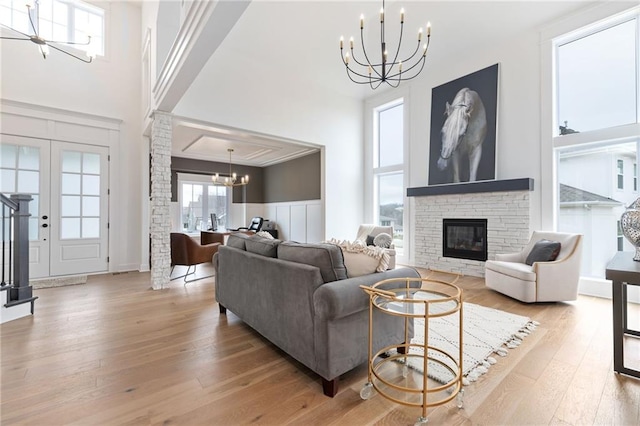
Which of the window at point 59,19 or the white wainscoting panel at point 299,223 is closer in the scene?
the window at point 59,19

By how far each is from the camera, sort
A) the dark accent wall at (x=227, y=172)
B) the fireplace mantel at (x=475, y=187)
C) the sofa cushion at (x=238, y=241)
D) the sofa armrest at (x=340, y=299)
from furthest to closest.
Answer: the dark accent wall at (x=227, y=172), the fireplace mantel at (x=475, y=187), the sofa cushion at (x=238, y=241), the sofa armrest at (x=340, y=299)

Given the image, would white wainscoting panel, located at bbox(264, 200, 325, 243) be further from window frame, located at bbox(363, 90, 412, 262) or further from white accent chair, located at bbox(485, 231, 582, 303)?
white accent chair, located at bbox(485, 231, 582, 303)

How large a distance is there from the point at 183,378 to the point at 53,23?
21.0 ft

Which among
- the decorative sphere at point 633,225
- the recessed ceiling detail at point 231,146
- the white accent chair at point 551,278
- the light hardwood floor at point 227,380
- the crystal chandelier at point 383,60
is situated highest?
the crystal chandelier at point 383,60

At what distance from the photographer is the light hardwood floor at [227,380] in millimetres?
1534

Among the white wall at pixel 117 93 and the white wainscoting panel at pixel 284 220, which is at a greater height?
the white wall at pixel 117 93

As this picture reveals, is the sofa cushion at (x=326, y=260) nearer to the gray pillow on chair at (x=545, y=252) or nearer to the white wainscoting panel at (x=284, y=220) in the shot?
the gray pillow on chair at (x=545, y=252)

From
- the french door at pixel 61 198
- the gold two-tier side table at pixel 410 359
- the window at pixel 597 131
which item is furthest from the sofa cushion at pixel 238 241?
the window at pixel 597 131

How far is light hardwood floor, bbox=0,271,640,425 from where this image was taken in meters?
1.53

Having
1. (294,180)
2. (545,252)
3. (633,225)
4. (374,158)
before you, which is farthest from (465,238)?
(294,180)

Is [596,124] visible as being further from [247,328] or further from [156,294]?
[156,294]

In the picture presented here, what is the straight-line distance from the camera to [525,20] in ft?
14.2

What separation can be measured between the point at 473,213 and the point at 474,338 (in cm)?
313

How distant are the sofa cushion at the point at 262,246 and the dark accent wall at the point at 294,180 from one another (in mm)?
4418
